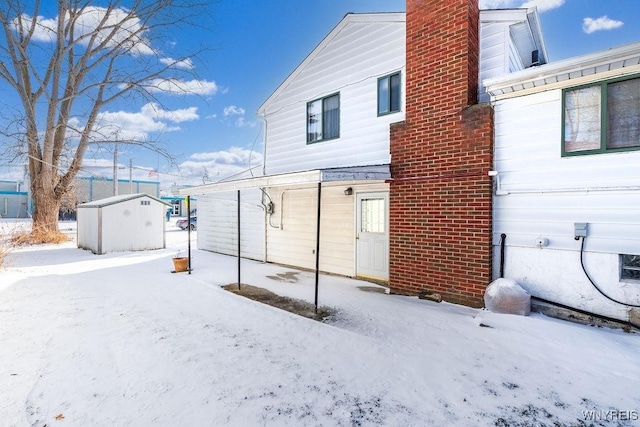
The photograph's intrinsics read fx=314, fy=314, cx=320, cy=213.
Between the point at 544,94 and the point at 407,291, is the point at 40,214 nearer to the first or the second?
the point at 407,291

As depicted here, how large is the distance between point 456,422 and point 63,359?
4347mm

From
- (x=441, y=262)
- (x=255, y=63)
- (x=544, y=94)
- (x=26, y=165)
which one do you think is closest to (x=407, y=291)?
(x=441, y=262)

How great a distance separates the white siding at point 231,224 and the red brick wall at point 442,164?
18.2 feet

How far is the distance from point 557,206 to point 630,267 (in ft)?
3.93

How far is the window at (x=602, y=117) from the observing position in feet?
14.3

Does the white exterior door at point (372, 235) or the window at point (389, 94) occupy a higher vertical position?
the window at point (389, 94)

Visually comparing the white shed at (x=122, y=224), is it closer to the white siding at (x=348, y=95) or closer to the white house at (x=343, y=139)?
the white house at (x=343, y=139)

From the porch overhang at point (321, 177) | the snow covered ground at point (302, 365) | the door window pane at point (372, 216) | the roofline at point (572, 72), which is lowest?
the snow covered ground at point (302, 365)

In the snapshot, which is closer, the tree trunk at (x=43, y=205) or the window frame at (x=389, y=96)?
the window frame at (x=389, y=96)

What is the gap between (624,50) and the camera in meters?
4.09

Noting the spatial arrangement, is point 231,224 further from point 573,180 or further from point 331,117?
point 573,180

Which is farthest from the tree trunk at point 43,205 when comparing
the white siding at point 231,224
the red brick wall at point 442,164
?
the red brick wall at point 442,164

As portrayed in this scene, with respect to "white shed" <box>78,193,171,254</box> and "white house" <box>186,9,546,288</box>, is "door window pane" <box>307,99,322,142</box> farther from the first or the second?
"white shed" <box>78,193,171,254</box>

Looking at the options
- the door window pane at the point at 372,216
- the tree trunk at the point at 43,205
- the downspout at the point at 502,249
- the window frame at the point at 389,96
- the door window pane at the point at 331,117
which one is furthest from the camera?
the tree trunk at the point at 43,205
